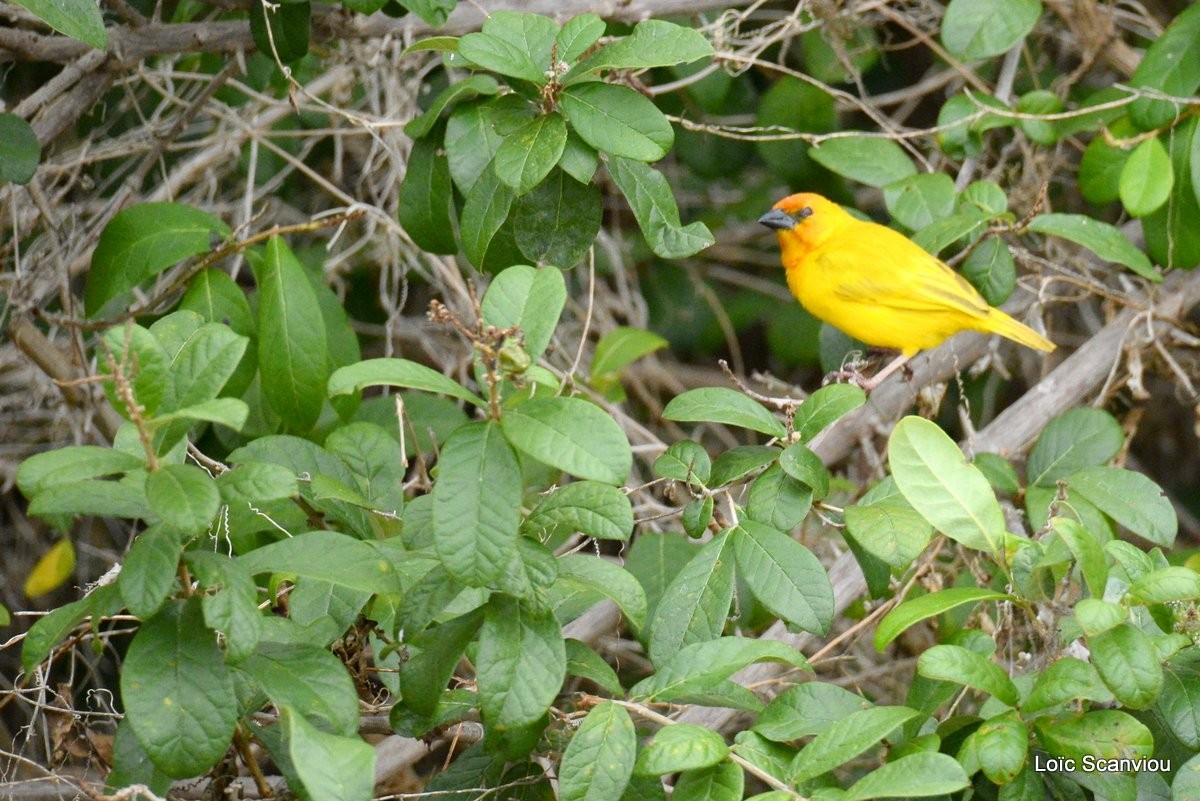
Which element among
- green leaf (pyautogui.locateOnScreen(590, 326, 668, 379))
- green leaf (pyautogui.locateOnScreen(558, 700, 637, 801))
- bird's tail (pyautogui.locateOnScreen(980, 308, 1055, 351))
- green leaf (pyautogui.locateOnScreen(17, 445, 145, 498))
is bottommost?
green leaf (pyautogui.locateOnScreen(590, 326, 668, 379))

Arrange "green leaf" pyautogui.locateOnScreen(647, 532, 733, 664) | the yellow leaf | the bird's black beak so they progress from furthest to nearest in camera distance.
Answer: the bird's black beak, the yellow leaf, "green leaf" pyautogui.locateOnScreen(647, 532, 733, 664)

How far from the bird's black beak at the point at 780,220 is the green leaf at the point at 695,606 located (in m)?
2.15

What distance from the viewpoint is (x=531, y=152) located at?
2.30m

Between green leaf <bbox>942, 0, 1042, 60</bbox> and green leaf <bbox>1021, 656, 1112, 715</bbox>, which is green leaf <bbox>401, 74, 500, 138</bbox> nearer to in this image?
green leaf <bbox>942, 0, 1042, 60</bbox>

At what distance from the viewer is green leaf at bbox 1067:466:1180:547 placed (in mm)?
2639

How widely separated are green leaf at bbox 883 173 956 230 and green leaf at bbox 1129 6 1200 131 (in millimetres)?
520

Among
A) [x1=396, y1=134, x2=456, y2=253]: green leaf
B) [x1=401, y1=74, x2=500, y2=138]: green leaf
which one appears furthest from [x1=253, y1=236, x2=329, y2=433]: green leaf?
[x1=401, y1=74, x2=500, y2=138]: green leaf

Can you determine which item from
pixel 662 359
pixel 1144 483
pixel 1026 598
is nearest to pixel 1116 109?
pixel 1144 483

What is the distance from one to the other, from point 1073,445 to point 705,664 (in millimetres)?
1486

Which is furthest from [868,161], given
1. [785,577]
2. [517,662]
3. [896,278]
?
[517,662]

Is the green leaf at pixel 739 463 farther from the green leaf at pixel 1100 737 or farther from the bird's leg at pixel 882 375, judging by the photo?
the bird's leg at pixel 882 375

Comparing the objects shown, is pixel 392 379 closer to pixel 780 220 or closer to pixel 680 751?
pixel 680 751

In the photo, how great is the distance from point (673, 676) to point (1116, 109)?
7.88 feet

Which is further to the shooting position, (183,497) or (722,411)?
Answer: (722,411)
